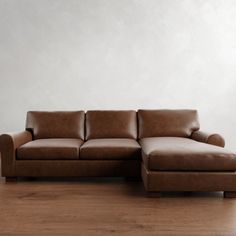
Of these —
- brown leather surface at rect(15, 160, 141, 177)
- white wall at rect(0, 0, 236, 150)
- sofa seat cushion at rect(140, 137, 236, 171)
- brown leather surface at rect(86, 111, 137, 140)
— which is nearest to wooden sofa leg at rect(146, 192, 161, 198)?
sofa seat cushion at rect(140, 137, 236, 171)

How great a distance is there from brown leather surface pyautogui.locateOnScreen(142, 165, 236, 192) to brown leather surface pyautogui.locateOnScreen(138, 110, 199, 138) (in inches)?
48.1

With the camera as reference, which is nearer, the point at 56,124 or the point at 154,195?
the point at 154,195

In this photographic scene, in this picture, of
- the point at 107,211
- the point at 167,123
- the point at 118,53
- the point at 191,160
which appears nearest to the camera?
the point at 107,211

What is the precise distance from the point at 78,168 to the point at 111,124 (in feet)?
2.87

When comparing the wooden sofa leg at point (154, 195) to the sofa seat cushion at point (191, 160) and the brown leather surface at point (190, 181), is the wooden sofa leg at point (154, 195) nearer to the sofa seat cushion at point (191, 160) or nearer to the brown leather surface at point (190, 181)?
the brown leather surface at point (190, 181)

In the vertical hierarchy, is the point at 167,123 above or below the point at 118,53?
below

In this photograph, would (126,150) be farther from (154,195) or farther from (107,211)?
(107,211)

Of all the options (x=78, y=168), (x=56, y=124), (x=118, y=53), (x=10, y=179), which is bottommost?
(x=10, y=179)

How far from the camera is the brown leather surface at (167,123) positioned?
361cm

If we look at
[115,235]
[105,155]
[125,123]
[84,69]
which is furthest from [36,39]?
[115,235]

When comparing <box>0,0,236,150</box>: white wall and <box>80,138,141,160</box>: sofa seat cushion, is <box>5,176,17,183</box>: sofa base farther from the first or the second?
<box>0,0,236,150</box>: white wall

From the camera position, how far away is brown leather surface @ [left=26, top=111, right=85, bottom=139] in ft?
11.9

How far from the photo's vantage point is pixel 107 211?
212 centimetres

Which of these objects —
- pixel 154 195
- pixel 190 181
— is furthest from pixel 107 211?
pixel 190 181
